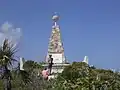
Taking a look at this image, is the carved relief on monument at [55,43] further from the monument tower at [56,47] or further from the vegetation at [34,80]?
the vegetation at [34,80]

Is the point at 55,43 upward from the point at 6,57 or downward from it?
upward

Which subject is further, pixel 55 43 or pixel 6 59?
pixel 55 43

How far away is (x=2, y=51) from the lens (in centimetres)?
2891

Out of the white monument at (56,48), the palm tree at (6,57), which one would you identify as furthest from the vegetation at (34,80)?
the white monument at (56,48)

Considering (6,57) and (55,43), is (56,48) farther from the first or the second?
(6,57)

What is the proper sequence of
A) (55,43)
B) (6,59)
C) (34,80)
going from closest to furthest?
(6,59)
(34,80)
(55,43)

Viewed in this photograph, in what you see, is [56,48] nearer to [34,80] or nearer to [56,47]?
[56,47]

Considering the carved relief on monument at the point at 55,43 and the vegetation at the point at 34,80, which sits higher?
the carved relief on monument at the point at 55,43

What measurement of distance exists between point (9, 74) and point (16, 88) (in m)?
17.5

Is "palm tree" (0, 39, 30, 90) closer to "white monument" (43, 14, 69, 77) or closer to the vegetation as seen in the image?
the vegetation

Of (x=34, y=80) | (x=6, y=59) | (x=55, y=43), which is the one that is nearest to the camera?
(x=6, y=59)

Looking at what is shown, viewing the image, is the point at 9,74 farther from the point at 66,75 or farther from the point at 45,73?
the point at 66,75

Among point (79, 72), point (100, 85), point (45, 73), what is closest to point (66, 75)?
point (79, 72)

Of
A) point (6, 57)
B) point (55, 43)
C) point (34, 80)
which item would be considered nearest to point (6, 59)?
point (6, 57)
